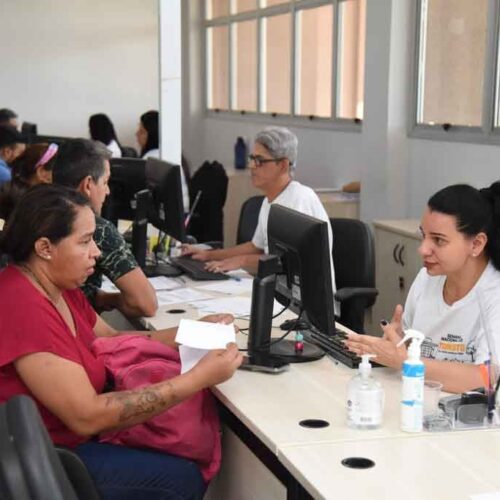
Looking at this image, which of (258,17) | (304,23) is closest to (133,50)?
(258,17)

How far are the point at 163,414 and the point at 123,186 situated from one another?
2.13 metres

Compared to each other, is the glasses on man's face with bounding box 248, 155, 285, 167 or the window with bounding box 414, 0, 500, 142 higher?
the window with bounding box 414, 0, 500, 142

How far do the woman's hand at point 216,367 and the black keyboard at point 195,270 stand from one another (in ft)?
4.88

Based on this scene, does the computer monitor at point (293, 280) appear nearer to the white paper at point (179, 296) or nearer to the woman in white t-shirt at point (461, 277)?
the woman in white t-shirt at point (461, 277)

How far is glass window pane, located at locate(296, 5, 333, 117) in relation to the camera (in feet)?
22.2

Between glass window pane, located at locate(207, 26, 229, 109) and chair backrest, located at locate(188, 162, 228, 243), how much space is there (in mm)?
3166

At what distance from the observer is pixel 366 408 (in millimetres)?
1950

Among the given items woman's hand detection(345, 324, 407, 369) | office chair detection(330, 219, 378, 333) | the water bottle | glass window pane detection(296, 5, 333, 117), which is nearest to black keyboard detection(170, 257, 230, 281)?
office chair detection(330, 219, 378, 333)

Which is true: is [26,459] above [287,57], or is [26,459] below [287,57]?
below

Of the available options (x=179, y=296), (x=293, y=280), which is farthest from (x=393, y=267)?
(x=293, y=280)

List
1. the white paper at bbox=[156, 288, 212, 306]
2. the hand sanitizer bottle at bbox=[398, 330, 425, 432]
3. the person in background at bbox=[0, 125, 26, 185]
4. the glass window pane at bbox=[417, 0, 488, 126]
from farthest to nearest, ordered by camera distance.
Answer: the person in background at bbox=[0, 125, 26, 185], the glass window pane at bbox=[417, 0, 488, 126], the white paper at bbox=[156, 288, 212, 306], the hand sanitizer bottle at bbox=[398, 330, 425, 432]

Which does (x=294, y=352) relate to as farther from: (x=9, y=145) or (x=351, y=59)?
(x=351, y=59)

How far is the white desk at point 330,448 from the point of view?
5.52 ft

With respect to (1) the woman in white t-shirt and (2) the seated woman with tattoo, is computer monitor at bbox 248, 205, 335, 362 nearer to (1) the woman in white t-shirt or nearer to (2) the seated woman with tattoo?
(1) the woman in white t-shirt
